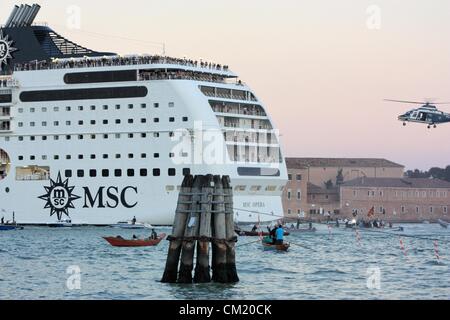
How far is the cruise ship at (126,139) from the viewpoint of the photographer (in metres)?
59.5

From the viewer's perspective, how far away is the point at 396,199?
108 m

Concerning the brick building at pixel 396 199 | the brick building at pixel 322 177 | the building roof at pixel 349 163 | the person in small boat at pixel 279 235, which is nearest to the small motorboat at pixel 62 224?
the person in small boat at pixel 279 235

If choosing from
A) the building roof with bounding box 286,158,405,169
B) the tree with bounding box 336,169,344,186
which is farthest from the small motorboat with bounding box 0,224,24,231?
the tree with bounding box 336,169,344,186

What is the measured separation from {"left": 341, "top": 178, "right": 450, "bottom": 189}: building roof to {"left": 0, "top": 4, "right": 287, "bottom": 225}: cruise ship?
143 feet

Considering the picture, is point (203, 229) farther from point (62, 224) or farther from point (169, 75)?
point (62, 224)

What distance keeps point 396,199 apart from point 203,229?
271 feet

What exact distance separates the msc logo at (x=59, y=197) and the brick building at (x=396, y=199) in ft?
152

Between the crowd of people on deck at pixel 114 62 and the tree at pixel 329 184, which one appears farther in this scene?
the tree at pixel 329 184

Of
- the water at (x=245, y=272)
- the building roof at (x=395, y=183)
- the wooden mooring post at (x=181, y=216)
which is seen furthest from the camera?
the building roof at (x=395, y=183)

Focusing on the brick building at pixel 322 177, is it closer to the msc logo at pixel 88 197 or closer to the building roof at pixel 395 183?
the building roof at pixel 395 183

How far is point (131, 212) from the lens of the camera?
59.9m

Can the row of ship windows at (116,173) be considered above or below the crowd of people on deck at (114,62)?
below

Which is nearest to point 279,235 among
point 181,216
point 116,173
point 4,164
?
point 181,216
